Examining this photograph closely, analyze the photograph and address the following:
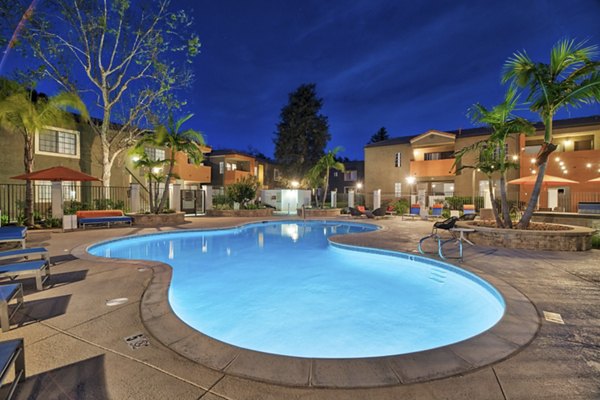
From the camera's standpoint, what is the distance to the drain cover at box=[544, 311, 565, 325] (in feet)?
10.8

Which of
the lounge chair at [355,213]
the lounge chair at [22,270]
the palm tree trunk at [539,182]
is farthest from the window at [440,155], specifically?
the lounge chair at [22,270]

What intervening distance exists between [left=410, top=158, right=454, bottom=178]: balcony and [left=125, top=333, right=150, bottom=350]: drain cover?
2364 cm

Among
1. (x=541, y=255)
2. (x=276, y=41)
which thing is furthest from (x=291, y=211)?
(x=276, y=41)

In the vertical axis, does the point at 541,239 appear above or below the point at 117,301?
above

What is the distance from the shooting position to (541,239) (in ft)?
25.0

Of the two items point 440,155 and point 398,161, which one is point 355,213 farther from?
point 440,155

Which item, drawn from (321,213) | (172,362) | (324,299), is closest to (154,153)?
(321,213)

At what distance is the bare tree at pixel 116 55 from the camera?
47.0 ft

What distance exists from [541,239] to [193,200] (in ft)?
64.4

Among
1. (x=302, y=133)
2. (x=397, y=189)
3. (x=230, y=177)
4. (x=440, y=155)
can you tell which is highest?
(x=302, y=133)

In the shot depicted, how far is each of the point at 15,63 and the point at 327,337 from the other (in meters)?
18.9

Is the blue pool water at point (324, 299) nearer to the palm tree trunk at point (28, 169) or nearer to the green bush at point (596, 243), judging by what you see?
the palm tree trunk at point (28, 169)

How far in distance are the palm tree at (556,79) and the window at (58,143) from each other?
67.5ft

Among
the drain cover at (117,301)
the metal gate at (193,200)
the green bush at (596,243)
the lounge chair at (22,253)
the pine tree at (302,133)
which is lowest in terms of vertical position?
the drain cover at (117,301)
